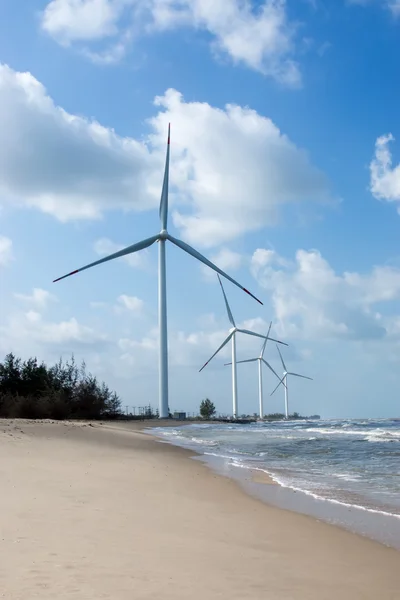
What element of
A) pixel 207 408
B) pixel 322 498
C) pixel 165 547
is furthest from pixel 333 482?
pixel 207 408

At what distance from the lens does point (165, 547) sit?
6.09 m

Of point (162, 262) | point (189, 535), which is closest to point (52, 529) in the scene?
point (189, 535)

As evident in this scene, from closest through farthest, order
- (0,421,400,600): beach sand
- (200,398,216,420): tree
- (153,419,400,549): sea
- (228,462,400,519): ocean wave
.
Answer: (0,421,400,600): beach sand → (153,419,400,549): sea → (228,462,400,519): ocean wave → (200,398,216,420): tree

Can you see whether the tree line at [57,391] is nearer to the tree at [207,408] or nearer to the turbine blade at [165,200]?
Answer: the turbine blade at [165,200]

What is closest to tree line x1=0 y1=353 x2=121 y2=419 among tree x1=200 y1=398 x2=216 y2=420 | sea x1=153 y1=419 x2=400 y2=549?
sea x1=153 y1=419 x2=400 y2=549

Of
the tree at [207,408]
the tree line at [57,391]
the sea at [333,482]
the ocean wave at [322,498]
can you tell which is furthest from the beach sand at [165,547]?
the tree at [207,408]

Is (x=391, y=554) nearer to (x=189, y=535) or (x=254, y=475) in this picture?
(x=189, y=535)

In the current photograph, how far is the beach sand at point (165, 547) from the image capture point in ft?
15.5

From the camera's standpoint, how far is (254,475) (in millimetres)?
14414

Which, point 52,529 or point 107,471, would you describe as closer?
point 52,529

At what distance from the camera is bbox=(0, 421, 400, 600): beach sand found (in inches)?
186

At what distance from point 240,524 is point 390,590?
3.07 meters

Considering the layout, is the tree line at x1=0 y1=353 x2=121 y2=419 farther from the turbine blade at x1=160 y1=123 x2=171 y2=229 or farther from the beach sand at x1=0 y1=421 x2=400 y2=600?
the beach sand at x1=0 y1=421 x2=400 y2=600

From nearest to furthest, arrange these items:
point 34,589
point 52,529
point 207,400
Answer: point 34,589 → point 52,529 → point 207,400
